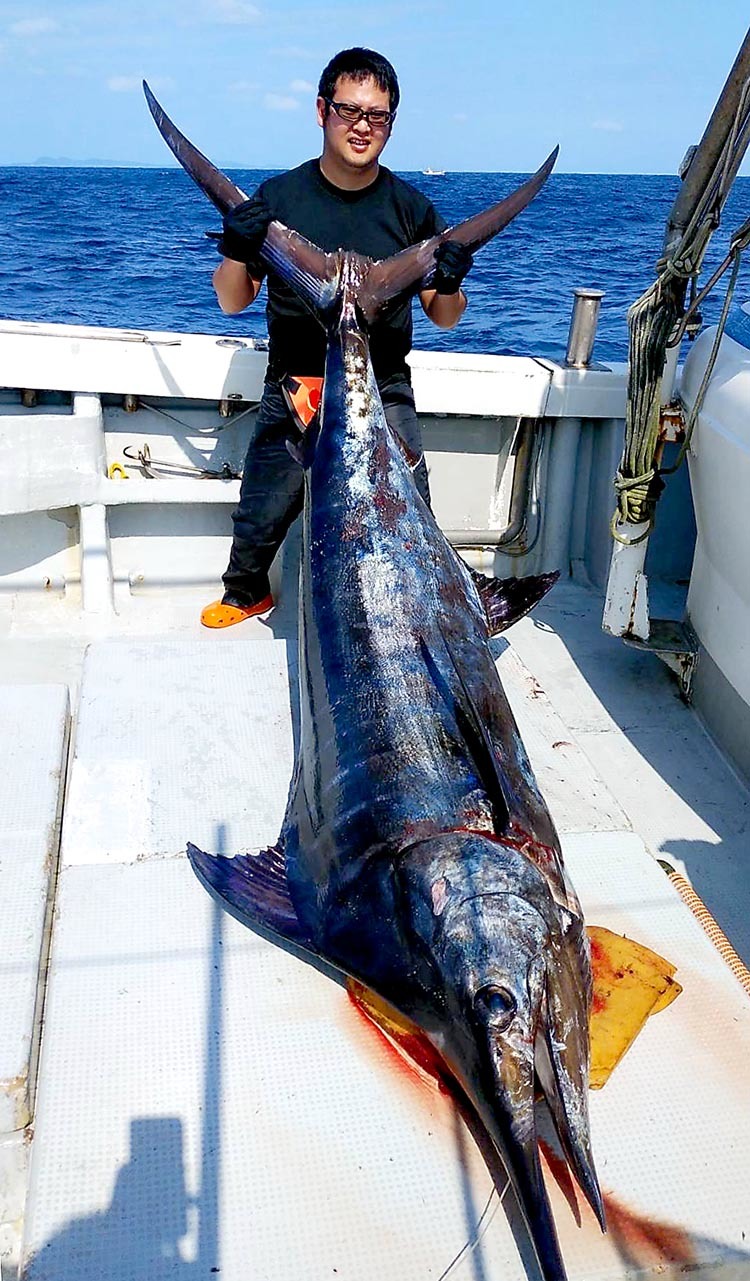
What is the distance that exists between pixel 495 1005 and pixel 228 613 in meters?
2.41

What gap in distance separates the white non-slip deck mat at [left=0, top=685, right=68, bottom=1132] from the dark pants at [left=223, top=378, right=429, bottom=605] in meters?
1.13

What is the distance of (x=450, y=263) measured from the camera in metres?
2.99

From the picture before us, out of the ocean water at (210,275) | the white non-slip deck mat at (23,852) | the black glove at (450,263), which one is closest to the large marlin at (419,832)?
the white non-slip deck mat at (23,852)

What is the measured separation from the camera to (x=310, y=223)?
3.20m

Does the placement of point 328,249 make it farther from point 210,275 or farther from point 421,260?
point 210,275

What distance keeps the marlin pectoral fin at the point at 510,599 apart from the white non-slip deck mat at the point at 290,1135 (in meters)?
1.12

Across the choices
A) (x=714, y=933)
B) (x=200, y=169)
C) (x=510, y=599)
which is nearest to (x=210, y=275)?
(x=200, y=169)

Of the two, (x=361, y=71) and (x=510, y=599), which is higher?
(x=361, y=71)

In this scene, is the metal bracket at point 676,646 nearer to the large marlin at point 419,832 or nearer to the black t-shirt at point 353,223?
the large marlin at point 419,832

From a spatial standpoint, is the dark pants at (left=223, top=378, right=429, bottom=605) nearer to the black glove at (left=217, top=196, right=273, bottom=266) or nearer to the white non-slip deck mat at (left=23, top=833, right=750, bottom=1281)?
the black glove at (left=217, top=196, right=273, bottom=266)

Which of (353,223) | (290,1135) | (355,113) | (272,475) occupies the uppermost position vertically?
(355,113)

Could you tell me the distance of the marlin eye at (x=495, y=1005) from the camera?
1522mm

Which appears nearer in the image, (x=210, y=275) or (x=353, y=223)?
(x=353, y=223)

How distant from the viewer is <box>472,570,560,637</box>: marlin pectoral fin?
2.90 meters
